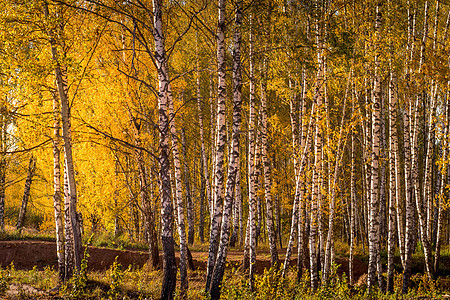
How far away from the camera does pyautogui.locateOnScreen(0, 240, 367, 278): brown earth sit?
1396 centimetres

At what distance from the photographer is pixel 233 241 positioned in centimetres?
1883

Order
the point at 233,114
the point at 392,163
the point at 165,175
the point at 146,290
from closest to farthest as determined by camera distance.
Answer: the point at 165,175
the point at 233,114
the point at 146,290
the point at 392,163

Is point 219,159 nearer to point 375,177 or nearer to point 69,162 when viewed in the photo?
point 69,162

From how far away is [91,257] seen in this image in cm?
1436

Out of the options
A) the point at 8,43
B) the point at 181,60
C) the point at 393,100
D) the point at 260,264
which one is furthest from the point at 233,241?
the point at 8,43

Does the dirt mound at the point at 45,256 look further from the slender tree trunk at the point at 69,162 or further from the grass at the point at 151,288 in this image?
the slender tree trunk at the point at 69,162

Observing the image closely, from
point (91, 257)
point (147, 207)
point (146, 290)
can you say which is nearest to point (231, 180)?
point (146, 290)

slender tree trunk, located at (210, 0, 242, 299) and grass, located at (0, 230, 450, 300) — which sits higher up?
slender tree trunk, located at (210, 0, 242, 299)

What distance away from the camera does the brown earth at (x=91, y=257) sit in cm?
1396

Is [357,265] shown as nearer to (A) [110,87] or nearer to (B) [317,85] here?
(B) [317,85]

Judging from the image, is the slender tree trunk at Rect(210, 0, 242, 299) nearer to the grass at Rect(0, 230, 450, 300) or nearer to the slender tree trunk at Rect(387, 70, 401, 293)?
the grass at Rect(0, 230, 450, 300)

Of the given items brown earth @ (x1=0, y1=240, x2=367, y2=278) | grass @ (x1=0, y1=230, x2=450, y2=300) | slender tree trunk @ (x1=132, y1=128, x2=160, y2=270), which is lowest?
brown earth @ (x1=0, y1=240, x2=367, y2=278)

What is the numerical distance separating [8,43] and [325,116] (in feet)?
22.6

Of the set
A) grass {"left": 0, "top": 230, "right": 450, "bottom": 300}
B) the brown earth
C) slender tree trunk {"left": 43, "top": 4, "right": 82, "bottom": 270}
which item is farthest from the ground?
slender tree trunk {"left": 43, "top": 4, "right": 82, "bottom": 270}
